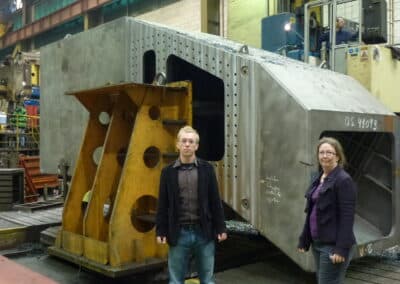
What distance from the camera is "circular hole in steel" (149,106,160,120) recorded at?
4.00 m

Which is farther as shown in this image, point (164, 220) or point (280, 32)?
point (280, 32)

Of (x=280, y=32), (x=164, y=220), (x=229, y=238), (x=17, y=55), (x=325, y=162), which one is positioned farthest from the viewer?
(x=17, y=55)

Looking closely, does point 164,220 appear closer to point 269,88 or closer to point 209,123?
point 269,88

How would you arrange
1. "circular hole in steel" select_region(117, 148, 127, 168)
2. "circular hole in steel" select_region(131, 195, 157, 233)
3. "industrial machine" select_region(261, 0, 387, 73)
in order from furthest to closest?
"industrial machine" select_region(261, 0, 387, 73) → "circular hole in steel" select_region(117, 148, 127, 168) → "circular hole in steel" select_region(131, 195, 157, 233)

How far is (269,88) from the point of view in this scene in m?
3.71

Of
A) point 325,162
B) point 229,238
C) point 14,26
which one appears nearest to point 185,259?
point 325,162

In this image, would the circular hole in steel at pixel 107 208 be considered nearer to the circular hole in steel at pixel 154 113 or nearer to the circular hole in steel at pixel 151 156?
the circular hole in steel at pixel 151 156

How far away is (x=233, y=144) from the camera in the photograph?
3963 mm

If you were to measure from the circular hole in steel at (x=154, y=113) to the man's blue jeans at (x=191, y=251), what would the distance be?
133cm

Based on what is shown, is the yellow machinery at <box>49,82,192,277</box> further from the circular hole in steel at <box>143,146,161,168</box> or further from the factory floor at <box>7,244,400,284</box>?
the factory floor at <box>7,244,400,284</box>

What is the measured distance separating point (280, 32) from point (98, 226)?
5.88m

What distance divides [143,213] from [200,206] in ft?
3.68

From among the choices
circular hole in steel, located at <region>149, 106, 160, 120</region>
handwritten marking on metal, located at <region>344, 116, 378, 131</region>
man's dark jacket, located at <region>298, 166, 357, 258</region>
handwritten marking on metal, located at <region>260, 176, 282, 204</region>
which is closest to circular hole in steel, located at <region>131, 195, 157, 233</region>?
circular hole in steel, located at <region>149, 106, 160, 120</region>

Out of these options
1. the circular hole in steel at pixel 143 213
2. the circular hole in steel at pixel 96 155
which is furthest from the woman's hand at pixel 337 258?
the circular hole in steel at pixel 96 155
